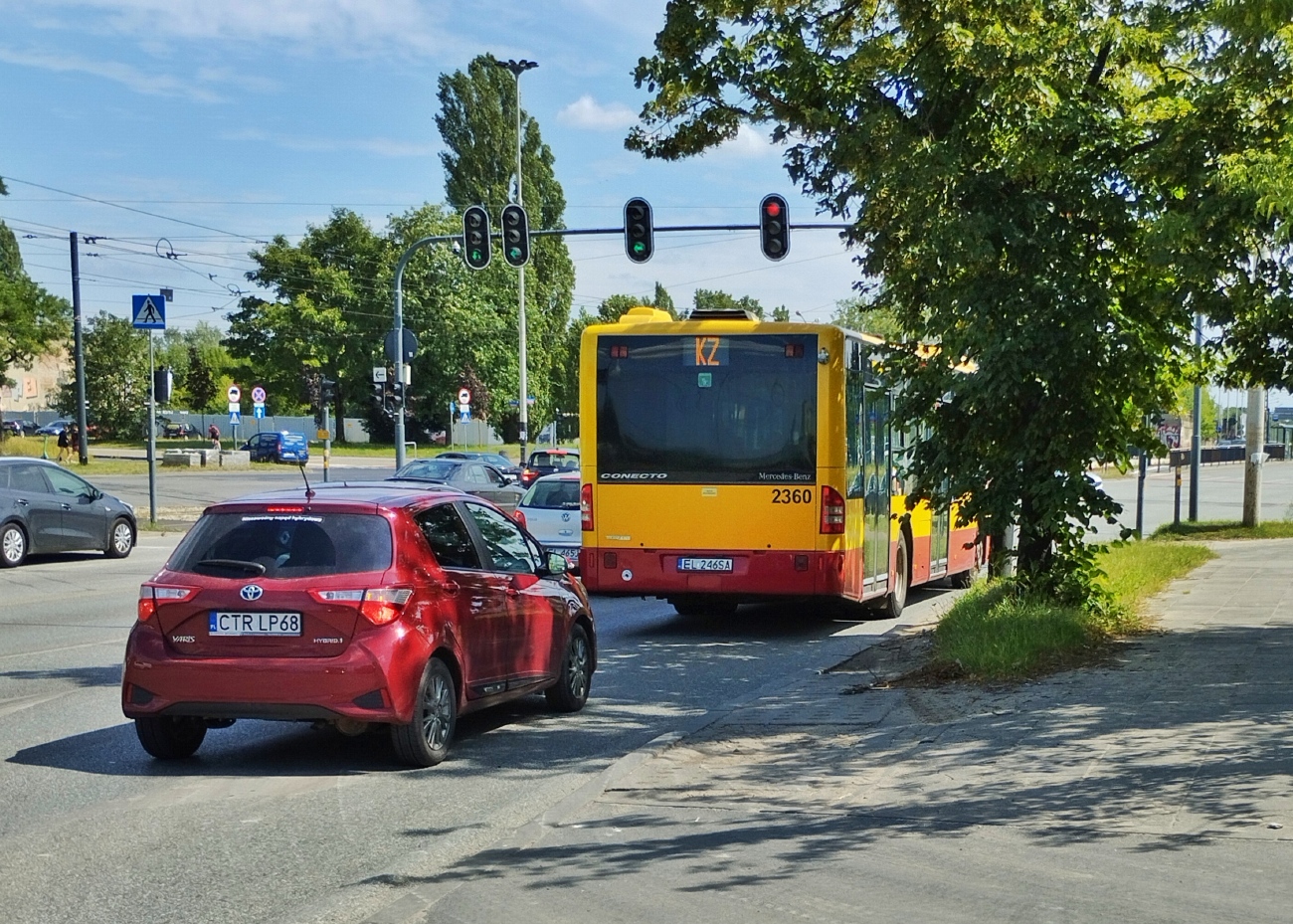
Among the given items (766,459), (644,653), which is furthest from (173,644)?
(766,459)

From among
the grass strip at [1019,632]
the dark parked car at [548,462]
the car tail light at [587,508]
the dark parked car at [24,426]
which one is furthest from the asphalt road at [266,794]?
the dark parked car at [24,426]

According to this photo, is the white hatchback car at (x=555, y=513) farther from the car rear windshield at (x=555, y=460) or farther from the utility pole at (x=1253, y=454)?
the car rear windshield at (x=555, y=460)

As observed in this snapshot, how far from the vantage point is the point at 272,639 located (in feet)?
27.5

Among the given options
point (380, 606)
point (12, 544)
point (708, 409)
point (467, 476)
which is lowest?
point (12, 544)

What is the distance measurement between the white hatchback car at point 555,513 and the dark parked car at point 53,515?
7713mm

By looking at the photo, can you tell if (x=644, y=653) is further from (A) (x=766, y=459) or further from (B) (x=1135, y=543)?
(B) (x=1135, y=543)

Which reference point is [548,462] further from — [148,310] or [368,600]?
[368,600]

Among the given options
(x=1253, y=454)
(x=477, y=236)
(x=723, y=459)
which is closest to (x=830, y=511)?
(x=723, y=459)

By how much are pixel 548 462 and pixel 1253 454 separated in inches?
852

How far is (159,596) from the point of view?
8547mm

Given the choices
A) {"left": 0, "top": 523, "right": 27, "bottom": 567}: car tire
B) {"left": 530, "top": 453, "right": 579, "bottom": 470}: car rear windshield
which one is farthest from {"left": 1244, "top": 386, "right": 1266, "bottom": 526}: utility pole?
{"left": 0, "top": 523, "right": 27, "bottom": 567}: car tire

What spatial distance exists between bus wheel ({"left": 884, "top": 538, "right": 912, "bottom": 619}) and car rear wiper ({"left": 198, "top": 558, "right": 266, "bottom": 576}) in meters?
10.1

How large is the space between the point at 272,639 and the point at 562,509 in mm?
12534

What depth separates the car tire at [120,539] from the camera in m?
25.5
